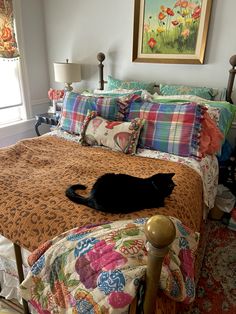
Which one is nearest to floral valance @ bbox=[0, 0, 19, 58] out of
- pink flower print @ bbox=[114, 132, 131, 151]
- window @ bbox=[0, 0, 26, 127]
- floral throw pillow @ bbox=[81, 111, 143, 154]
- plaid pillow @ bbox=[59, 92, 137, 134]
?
window @ bbox=[0, 0, 26, 127]

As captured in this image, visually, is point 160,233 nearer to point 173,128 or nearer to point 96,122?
point 173,128

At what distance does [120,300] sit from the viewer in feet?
2.16

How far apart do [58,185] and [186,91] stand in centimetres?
158

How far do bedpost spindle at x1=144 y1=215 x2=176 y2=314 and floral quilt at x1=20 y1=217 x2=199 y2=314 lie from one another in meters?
0.04

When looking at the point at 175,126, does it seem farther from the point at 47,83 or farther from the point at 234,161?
the point at 47,83

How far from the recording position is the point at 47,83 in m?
3.48

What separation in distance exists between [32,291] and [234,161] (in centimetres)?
190

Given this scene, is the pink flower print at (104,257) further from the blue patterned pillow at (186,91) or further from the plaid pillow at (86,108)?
the blue patterned pillow at (186,91)

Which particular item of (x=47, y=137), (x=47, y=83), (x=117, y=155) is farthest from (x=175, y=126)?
(x=47, y=83)

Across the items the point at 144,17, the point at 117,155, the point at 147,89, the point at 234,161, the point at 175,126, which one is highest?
the point at 144,17

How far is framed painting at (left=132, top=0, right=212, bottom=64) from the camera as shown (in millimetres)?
2237

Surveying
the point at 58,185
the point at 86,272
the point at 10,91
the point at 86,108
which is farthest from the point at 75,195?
the point at 10,91

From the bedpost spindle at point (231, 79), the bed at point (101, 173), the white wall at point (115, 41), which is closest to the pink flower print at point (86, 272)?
the bed at point (101, 173)

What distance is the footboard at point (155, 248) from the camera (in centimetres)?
57
